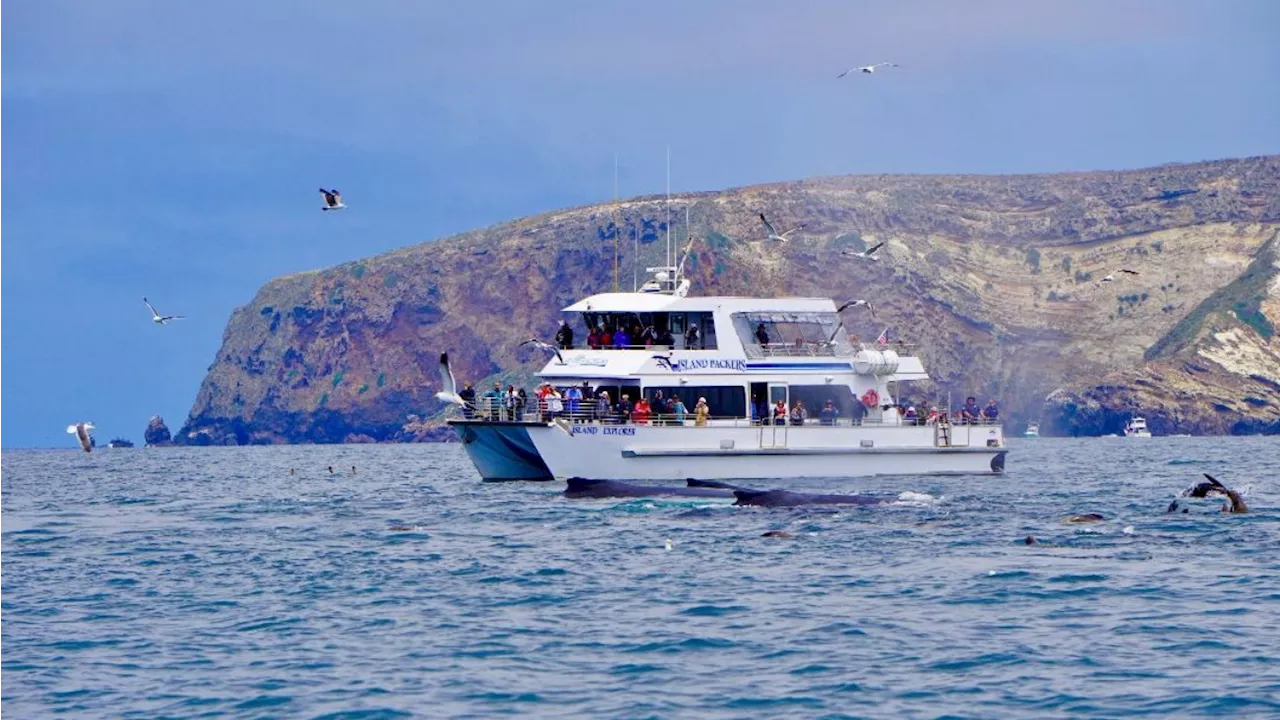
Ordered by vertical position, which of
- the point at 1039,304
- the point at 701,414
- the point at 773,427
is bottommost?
the point at 773,427

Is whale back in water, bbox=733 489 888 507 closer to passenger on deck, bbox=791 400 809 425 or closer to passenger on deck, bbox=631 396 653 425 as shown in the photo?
passenger on deck, bbox=631 396 653 425

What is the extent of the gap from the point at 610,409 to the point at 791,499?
31.9ft

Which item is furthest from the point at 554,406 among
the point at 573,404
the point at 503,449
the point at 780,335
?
the point at 780,335

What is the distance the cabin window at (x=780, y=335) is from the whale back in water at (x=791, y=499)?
10650mm

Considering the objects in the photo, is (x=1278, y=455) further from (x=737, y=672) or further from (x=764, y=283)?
(x=764, y=283)

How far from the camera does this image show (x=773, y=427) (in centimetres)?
5138

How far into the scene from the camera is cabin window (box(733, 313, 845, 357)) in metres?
53.3

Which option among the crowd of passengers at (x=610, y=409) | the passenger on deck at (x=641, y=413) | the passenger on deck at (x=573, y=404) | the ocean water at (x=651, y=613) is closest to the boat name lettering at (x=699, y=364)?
the crowd of passengers at (x=610, y=409)

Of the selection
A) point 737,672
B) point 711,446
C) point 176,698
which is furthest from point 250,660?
point 711,446

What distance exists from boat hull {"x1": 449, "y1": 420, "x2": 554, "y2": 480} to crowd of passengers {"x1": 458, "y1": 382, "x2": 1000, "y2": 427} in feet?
1.64

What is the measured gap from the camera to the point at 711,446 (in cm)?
5056

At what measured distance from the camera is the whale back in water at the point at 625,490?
44.7 metres

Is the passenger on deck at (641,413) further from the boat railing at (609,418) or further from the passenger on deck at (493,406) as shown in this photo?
the passenger on deck at (493,406)

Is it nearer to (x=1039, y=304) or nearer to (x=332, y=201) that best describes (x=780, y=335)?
(x=332, y=201)
